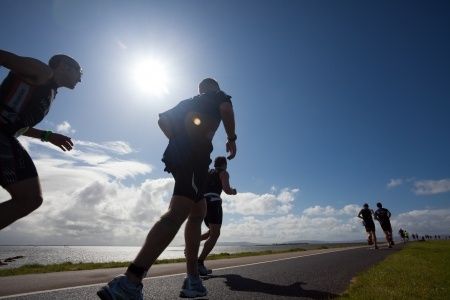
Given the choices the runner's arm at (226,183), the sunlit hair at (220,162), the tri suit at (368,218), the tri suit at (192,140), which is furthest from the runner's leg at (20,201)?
the tri suit at (368,218)

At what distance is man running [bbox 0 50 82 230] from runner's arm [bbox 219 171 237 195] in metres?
3.67

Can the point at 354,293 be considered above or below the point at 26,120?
below

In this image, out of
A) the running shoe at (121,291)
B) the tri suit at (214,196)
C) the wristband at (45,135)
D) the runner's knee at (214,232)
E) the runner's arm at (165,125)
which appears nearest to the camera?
the running shoe at (121,291)

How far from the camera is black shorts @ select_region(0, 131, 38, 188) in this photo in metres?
2.68

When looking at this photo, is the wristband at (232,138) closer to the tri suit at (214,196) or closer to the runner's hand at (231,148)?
the runner's hand at (231,148)

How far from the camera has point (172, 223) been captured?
278 centimetres

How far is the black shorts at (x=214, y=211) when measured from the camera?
6.75 meters

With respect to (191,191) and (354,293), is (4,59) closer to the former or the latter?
(191,191)

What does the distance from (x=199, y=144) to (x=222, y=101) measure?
500 millimetres

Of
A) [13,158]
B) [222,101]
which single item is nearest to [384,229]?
[222,101]

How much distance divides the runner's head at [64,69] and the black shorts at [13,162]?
0.67 metres

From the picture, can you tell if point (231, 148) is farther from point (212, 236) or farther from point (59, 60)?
point (212, 236)

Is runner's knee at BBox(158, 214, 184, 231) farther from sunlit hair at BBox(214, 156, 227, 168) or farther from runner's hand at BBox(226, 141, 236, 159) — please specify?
sunlit hair at BBox(214, 156, 227, 168)

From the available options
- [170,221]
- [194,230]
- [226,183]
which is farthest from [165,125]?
[226,183]
